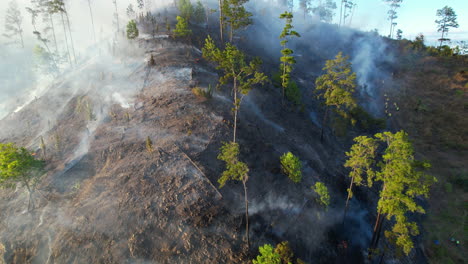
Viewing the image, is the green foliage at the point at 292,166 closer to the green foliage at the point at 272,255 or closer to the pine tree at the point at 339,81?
the green foliage at the point at 272,255

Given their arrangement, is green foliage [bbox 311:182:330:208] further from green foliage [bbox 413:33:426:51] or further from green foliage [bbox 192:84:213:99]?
green foliage [bbox 413:33:426:51]

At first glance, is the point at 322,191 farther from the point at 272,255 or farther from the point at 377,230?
the point at 272,255

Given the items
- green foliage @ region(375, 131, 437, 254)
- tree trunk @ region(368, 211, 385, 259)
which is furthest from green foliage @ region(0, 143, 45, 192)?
tree trunk @ region(368, 211, 385, 259)

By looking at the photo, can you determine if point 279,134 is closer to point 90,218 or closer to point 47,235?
point 90,218

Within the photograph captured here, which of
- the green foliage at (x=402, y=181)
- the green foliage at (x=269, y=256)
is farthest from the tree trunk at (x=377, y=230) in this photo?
the green foliage at (x=269, y=256)

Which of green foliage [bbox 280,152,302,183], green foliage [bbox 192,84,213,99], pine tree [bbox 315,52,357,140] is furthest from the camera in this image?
green foliage [bbox 192,84,213,99]
